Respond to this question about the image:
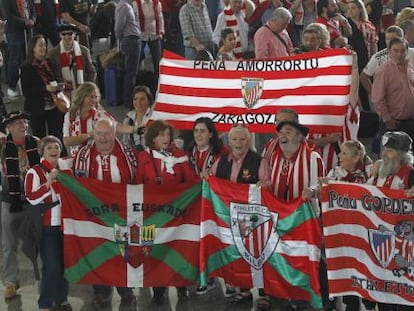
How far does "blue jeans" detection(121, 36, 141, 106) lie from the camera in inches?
558

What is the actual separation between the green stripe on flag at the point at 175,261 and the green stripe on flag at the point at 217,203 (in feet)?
1.77

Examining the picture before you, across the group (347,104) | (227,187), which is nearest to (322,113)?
(347,104)

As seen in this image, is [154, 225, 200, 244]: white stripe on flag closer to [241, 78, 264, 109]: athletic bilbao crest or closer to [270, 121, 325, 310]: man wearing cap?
[270, 121, 325, 310]: man wearing cap

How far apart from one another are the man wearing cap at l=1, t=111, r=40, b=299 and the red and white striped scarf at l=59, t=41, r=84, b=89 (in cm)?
263

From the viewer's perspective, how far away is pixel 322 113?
9.54 meters

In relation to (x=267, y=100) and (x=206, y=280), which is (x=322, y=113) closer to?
(x=267, y=100)

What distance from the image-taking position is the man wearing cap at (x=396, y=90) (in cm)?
1055

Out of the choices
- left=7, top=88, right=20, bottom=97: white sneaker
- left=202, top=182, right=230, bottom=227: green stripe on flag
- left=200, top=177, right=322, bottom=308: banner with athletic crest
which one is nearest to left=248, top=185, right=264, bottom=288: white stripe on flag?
left=200, top=177, right=322, bottom=308: banner with athletic crest

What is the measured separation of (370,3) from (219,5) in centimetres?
239

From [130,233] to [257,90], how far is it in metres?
2.22

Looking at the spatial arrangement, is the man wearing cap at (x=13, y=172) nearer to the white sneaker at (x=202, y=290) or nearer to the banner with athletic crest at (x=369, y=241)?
the white sneaker at (x=202, y=290)

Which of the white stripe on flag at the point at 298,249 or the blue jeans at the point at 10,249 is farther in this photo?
the blue jeans at the point at 10,249

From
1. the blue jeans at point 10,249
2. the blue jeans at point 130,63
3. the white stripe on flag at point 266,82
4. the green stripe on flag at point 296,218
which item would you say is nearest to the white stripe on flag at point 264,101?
the white stripe on flag at point 266,82

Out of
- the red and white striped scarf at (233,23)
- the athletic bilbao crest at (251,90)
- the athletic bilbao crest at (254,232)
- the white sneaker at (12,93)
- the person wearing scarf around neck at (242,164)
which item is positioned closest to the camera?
the athletic bilbao crest at (254,232)
